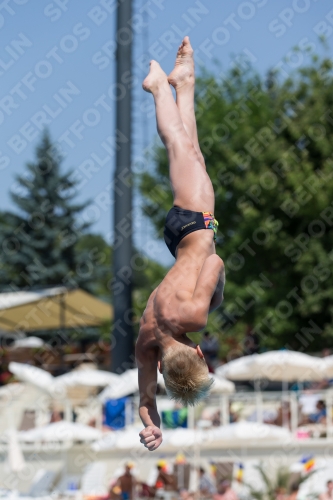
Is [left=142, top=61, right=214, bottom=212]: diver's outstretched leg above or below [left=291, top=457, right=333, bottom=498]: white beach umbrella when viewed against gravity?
above

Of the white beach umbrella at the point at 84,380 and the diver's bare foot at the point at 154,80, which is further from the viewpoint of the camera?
the white beach umbrella at the point at 84,380

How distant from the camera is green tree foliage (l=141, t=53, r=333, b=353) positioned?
2183cm

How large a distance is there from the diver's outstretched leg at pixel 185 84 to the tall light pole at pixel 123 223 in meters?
11.0

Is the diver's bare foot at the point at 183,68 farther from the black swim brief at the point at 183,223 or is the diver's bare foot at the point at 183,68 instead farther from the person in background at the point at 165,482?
the person in background at the point at 165,482

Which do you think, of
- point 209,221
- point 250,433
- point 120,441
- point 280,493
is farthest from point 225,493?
point 209,221

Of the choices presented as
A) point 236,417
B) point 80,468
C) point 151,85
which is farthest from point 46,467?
point 151,85

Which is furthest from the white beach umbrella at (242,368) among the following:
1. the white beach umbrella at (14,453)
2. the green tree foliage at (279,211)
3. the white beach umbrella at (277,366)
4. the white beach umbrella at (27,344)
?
the white beach umbrella at (27,344)

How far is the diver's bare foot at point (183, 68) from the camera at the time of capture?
6918mm

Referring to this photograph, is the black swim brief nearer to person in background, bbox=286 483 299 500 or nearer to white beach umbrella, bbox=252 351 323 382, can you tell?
person in background, bbox=286 483 299 500

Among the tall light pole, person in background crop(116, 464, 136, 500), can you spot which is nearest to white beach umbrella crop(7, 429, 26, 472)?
person in background crop(116, 464, 136, 500)

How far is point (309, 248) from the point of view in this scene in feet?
71.7

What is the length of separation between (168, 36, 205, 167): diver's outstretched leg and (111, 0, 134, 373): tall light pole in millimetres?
10954

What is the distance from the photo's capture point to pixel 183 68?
6973 mm

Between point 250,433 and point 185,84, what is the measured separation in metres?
8.28
